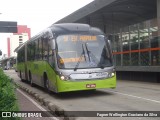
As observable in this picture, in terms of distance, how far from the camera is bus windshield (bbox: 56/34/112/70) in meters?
13.7

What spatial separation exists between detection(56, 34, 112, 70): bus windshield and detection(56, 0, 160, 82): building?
6883 millimetres

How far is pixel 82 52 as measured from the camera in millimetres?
13906

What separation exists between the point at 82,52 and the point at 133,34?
10588 millimetres

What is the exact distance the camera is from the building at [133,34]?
21.5 metres

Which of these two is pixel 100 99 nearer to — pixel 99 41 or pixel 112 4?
pixel 99 41

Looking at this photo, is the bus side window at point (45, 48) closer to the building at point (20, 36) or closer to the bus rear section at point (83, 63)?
the bus rear section at point (83, 63)

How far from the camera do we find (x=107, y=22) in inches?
1353

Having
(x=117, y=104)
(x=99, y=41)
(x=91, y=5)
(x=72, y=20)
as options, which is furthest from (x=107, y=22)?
(x=117, y=104)

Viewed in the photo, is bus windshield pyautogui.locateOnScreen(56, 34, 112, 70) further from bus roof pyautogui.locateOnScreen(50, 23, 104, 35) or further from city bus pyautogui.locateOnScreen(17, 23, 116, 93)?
bus roof pyautogui.locateOnScreen(50, 23, 104, 35)

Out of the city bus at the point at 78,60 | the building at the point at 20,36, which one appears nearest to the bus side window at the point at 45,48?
the city bus at the point at 78,60

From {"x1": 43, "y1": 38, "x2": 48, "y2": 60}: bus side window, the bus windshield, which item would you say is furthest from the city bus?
{"x1": 43, "y1": 38, "x2": 48, "y2": 60}: bus side window

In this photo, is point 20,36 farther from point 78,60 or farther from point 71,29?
point 78,60

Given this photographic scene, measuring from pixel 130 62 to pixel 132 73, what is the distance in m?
0.95

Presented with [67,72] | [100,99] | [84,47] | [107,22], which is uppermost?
[107,22]
